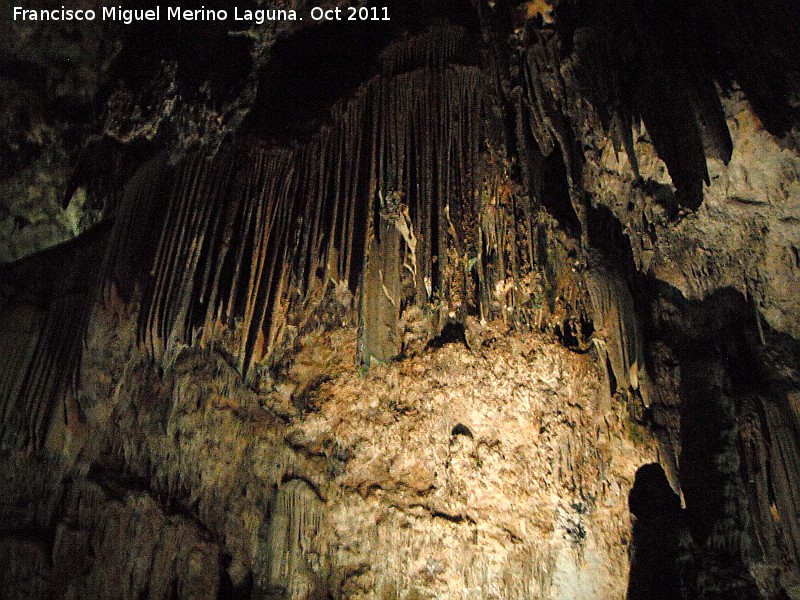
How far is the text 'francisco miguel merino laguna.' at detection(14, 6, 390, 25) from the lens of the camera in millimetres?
4793

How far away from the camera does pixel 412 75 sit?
4.04m

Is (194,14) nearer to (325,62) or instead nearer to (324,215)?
(325,62)

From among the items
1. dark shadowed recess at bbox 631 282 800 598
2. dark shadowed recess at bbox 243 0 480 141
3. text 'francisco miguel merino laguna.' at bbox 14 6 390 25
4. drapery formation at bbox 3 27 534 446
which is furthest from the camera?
text 'francisco miguel merino laguna.' at bbox 14 6 390 25

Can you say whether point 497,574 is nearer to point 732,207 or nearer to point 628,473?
point 628,473

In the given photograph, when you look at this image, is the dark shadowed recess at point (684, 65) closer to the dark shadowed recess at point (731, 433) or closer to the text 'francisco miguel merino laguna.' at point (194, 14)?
the dark shadowed recess at point (731, 433)

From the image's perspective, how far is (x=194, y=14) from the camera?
203 inches

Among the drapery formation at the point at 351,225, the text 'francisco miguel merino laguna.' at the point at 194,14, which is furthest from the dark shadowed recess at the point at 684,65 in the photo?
the text 'francisco miguel merino laguna.' at the point at 194,14

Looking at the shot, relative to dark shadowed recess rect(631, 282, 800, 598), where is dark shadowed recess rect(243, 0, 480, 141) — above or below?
above

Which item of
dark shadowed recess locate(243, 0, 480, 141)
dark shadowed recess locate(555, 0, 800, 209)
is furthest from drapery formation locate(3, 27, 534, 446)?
dark shadowed recess locate(555, 0, 800, 209)

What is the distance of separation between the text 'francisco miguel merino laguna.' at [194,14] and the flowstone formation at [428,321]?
2.8 inches

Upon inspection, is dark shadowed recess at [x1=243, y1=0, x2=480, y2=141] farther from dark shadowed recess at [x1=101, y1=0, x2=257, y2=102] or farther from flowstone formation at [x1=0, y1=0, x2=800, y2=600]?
dark shadowed recess at [x1=101, y1=0, x2=257, y2=102]

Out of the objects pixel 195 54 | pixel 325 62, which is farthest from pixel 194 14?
pixel 325 62

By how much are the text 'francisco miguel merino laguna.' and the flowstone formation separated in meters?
0.07

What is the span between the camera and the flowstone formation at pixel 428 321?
11.5ft
